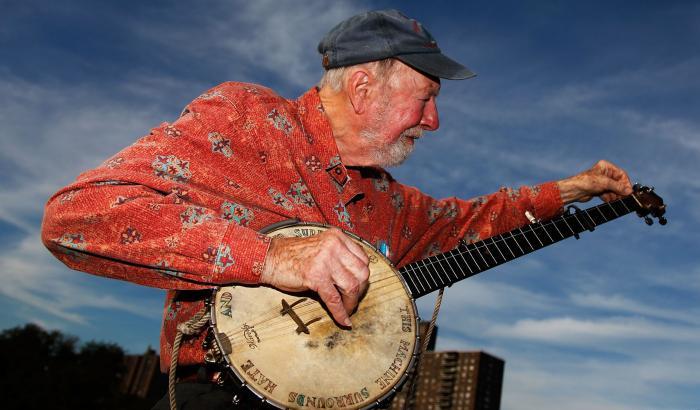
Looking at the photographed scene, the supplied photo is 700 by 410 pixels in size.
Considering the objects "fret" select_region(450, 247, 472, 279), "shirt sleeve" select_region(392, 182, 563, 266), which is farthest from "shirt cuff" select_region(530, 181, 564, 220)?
"fret" select_region(450, 247, 472, 279)

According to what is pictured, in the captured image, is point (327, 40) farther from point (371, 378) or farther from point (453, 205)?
point (371, 378)

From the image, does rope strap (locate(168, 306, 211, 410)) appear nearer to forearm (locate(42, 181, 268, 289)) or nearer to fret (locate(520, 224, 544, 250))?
forearm (locate(42, 181, 268, 289))

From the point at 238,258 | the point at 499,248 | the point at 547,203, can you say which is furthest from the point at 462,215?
the point at 238,258

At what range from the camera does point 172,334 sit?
2.51m

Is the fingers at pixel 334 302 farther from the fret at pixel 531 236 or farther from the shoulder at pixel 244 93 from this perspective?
the fret at pixel 531 236

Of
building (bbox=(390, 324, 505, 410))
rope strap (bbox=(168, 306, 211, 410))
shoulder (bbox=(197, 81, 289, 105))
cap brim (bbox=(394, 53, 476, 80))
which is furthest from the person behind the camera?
building (bbox=(390, 324, 505, 410))

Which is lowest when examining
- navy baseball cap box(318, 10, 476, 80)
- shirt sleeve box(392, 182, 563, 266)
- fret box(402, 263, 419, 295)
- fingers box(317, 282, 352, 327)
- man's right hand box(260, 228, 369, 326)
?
fingers box(317, 282, 352, 327)

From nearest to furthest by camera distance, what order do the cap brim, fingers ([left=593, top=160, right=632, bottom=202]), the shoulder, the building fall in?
1. the shoulder
2. the cap brim
3. fingers ([left=593, top=160, right=632, bottom=202])
4. the building

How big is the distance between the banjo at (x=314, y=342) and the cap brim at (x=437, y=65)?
49.1 inches

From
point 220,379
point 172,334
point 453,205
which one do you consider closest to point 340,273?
point 220,379

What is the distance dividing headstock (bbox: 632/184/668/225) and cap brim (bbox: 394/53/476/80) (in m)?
1.82

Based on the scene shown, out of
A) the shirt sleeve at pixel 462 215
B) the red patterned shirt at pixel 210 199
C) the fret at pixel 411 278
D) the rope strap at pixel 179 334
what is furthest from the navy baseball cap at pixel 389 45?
the rope strap at pixel 179 334

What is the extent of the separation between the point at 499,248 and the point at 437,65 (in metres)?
1.18

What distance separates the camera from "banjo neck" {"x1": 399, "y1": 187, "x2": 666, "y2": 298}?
296 cm
